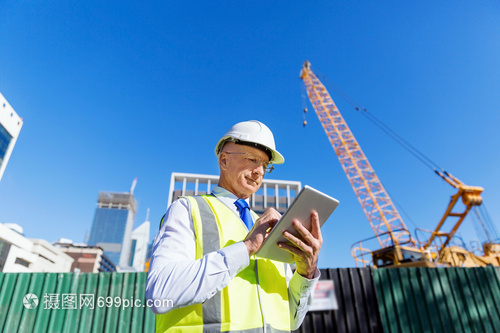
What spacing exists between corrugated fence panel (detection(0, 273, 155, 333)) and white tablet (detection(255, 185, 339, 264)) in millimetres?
6440

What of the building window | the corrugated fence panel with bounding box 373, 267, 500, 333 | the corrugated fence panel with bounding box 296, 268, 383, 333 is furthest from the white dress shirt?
the building window

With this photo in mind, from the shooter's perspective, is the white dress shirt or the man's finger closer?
the white dress shirt

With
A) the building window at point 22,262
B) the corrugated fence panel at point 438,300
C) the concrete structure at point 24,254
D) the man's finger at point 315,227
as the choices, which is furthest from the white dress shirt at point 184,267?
the building window at point 22,262

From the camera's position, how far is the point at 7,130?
49781mm

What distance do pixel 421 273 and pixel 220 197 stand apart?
7.64 metres

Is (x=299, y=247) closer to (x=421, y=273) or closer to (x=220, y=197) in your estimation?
(x=220, y=197)

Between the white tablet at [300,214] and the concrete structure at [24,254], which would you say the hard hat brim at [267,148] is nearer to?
the white tablet at [300,214]

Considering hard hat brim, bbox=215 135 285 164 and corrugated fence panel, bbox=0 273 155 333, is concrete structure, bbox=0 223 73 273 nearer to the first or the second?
corrugated fence panel, bbox=0 273 155 333

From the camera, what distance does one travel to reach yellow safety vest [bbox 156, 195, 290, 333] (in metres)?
1.23

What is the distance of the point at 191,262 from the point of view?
1207 mm

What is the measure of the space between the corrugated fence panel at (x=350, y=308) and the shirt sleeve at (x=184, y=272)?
6078 millimetres

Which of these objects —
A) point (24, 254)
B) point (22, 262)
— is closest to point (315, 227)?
point (24, 254)

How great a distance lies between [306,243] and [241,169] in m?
0.66

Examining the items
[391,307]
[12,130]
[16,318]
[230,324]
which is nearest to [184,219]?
[230,324]
